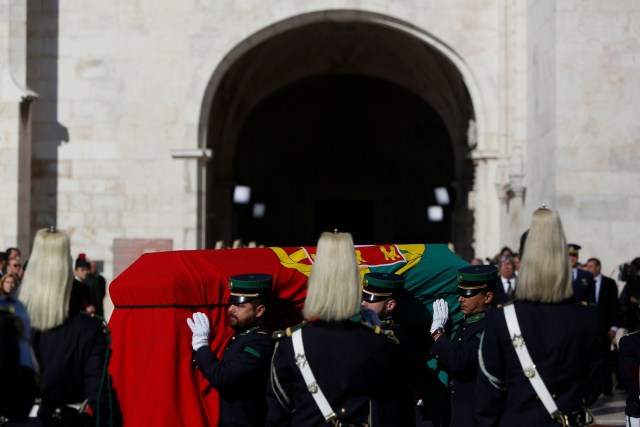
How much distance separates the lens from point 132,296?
22.3 ft

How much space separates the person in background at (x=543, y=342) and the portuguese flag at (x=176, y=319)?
5.58ft

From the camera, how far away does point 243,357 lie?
6.05 metres

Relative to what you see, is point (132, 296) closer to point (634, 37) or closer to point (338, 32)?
point (634, 37)

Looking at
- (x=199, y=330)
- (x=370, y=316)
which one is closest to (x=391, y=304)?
→ (x=370, y=316)

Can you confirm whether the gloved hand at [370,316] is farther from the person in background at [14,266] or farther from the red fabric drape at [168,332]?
the person in background at [14,266]

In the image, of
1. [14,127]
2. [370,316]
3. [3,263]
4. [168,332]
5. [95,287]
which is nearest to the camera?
[370,316]

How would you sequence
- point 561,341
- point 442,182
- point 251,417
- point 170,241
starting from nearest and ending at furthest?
point 561,341, point 251,417, point 170,241, point 442,182

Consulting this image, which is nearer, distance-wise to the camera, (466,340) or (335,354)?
(335,354)

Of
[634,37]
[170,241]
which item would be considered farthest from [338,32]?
[634,37]

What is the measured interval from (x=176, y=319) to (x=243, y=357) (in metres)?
0.76

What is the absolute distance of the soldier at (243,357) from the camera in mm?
6066

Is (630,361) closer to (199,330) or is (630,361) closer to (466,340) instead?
(466,340)

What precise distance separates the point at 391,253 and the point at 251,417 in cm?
166

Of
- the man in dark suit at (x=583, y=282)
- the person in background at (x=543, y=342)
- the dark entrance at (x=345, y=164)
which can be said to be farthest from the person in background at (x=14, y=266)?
the dark entrance at (x=345, y=164)
